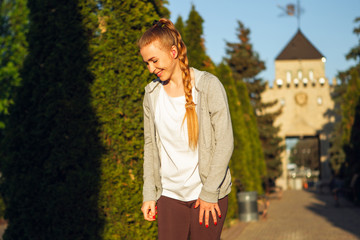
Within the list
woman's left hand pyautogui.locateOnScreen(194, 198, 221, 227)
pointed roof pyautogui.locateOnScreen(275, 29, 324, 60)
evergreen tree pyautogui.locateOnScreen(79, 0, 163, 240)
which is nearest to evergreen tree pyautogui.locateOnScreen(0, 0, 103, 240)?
evergreen tree pyautogui.locateOnScreen(79, 0, 163, 240)

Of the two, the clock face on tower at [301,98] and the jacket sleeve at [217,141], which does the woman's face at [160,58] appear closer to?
the jacket sleeve at [217,141]

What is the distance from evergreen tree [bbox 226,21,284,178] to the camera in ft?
118

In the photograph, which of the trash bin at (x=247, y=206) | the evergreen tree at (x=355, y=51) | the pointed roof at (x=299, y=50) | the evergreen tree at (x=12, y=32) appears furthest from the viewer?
the pointed roof at (x=299, y=50)

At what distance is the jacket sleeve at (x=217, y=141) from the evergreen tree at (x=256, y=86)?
3319 cm

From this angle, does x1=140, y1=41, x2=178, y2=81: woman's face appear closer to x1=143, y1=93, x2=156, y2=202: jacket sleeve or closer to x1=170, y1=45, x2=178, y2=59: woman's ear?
x1=170, y1=45, x2=178, y2=59: woman's ear

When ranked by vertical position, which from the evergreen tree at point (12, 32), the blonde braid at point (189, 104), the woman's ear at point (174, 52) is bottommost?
the blonde braid at point (189, 104)

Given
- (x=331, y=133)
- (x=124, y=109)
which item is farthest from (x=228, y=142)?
(x=331, y=133)

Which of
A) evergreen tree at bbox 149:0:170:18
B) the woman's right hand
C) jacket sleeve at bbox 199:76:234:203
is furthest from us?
evergreen tree at bbox 149:0:170:18

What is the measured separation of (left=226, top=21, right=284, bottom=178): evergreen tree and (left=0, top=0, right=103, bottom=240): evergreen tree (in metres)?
30.5

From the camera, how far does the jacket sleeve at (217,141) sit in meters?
2.70

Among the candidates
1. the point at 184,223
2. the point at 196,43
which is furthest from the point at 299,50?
the point at 184,223

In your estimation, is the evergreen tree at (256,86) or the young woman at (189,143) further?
the evergreen tree at (256,86)

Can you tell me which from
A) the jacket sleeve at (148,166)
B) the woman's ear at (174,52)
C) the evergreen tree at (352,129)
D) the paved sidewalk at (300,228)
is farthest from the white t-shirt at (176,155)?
the evergreen tree at (352,129)

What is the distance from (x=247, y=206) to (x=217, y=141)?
1245 centimetres
